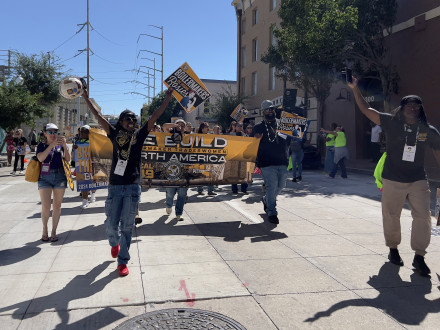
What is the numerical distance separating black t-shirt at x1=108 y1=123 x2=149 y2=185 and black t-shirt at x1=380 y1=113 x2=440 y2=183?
113 inches

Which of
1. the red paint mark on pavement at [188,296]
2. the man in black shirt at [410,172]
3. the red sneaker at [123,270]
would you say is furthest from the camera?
the man in black shirt at [410,172]

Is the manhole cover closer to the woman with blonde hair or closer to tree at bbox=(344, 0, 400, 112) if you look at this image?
the woman with blonde hair

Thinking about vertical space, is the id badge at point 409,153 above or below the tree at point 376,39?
below

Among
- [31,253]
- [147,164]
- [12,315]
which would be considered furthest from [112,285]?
[147,164]

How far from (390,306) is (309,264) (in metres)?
1.24

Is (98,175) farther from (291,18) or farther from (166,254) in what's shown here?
(291,18)

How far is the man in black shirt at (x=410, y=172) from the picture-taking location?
4520 mm

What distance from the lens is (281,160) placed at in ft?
22.6

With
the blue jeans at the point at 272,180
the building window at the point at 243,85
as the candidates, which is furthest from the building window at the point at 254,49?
the blue jeans at the point at 272,180

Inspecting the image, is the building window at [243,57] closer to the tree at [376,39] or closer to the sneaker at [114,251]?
the tree at [376,39]

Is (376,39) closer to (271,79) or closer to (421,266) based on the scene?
(271,79)

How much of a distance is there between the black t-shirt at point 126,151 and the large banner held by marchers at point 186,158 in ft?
8.05

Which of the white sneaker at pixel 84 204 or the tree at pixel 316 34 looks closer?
the white sneaker at pixel 84 204

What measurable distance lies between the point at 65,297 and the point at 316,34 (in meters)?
14.3
